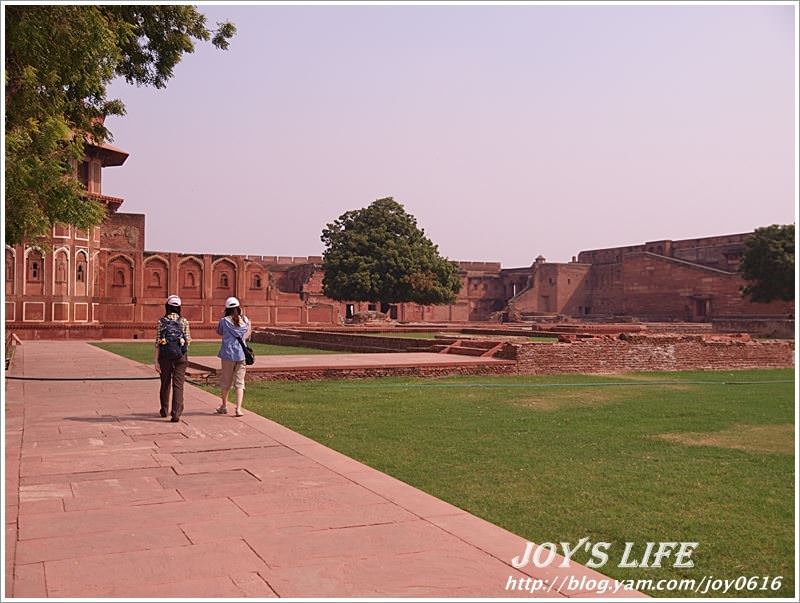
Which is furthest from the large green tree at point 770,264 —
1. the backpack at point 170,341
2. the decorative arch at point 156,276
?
the backpack at point 170,341

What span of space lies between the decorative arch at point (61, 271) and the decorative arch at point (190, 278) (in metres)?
6.17

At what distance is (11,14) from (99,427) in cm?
331

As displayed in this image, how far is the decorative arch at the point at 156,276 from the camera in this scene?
34.8m

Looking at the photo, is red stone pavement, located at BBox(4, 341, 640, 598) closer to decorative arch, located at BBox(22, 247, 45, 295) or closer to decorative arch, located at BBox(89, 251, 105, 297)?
decorative arch, located at BBox(22, 247, 45, 295)

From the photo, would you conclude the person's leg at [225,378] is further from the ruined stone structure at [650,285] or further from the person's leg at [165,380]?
the ruined stone structure at [650,285]

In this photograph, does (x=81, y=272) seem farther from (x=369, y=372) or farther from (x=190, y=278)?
(x=369, y=372)

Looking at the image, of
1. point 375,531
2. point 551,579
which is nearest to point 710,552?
point 551,579

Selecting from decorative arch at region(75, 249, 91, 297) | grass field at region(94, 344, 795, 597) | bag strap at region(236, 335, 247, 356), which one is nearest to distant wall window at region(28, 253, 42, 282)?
decorative arch at region(75, 249, 91, 297)

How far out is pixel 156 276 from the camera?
35.0 m

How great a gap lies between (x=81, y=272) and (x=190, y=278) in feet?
20.3

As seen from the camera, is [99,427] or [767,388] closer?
[99,427]

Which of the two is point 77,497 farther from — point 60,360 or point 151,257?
point 151,257

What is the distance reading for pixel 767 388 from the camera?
1145 cm

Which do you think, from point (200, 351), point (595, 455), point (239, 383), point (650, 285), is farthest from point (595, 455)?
point (650, 285)
